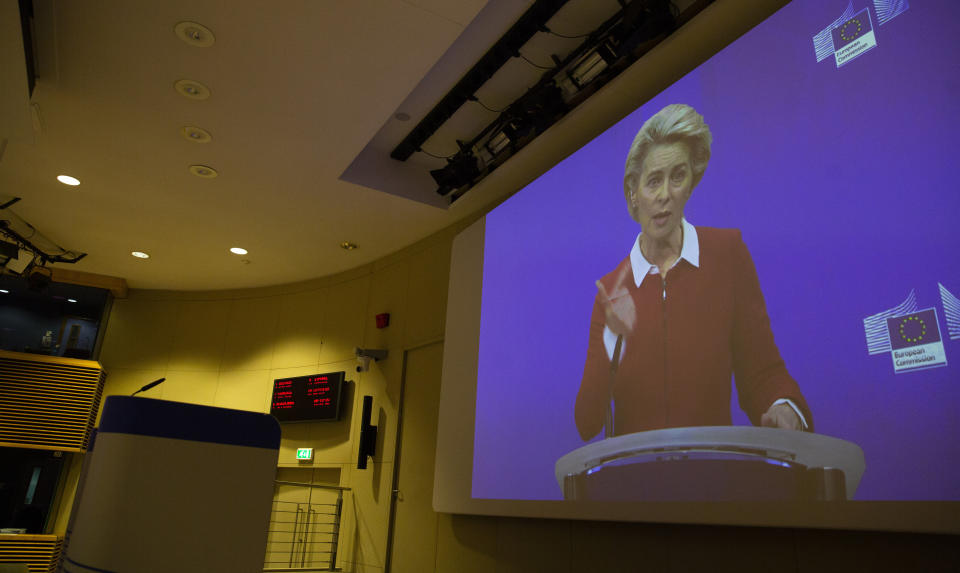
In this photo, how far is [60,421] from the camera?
6.61 m

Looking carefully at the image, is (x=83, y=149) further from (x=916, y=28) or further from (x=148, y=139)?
(x=916, y=28)

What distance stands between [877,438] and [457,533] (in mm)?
3175

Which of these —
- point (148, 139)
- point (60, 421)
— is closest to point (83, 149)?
point (148, 139)

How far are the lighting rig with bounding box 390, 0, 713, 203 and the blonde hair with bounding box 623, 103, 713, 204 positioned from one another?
47 cm

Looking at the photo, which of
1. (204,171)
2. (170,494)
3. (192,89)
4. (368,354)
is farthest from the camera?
(368,354)

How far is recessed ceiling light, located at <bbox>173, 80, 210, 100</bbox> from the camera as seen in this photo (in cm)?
394

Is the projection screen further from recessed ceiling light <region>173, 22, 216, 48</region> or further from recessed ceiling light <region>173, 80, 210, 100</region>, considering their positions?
recessed ceiling light <region>173, 80, 210, 100</region>

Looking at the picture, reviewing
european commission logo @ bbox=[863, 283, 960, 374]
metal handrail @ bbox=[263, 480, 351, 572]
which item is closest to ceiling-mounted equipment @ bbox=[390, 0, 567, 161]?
european commission logo @ bbox=[863, 283, 960, 374]

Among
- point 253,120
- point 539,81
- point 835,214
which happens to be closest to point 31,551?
point 253,120

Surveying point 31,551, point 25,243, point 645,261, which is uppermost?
point 25,243

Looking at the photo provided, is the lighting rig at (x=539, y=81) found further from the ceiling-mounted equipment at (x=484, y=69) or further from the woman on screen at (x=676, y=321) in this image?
the woman on screen at (x=676, y=321)

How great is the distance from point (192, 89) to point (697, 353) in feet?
11.1

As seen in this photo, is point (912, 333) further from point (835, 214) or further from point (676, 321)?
point (676, 321)

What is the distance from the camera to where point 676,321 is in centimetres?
295
